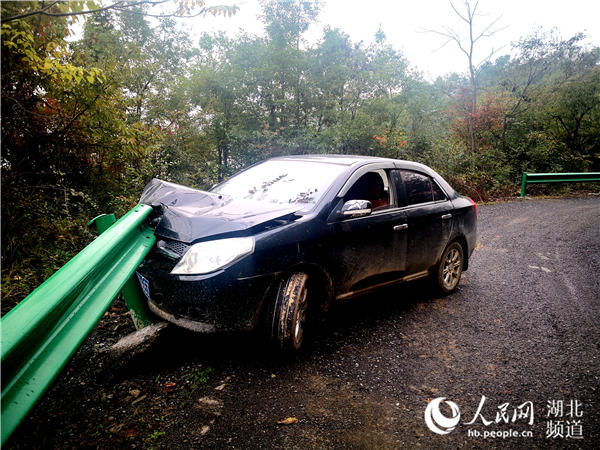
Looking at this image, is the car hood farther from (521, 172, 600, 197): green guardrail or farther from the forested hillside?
(521, 172, 600, 197): green guardrail

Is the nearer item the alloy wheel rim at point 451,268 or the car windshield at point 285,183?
the car windshield at point 285,183

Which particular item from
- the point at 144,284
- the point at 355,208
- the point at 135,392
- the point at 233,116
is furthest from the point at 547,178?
the point at 135,392

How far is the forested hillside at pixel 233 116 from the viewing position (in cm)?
447

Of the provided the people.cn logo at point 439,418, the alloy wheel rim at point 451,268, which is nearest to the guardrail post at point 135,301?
the people.cn logo at point 439,418

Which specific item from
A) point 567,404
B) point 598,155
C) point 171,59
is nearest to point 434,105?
point 598,155

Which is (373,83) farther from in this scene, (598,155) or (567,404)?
(567,404)

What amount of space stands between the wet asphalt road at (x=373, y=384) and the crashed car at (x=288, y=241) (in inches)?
15.6

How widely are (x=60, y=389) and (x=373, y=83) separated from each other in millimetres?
20381

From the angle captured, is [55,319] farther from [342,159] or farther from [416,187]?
[416,187]

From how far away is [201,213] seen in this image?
282 cm

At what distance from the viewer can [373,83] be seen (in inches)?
774

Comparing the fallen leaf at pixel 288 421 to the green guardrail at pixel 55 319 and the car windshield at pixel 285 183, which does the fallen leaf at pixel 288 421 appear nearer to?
the green guardrail at pixel 55 319

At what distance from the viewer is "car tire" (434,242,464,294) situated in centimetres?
436

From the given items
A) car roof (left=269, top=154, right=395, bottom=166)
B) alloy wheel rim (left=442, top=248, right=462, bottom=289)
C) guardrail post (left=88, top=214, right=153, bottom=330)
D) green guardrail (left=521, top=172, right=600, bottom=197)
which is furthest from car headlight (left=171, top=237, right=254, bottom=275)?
green guardrail (left=521, top=172, right=600, bottom=197)
